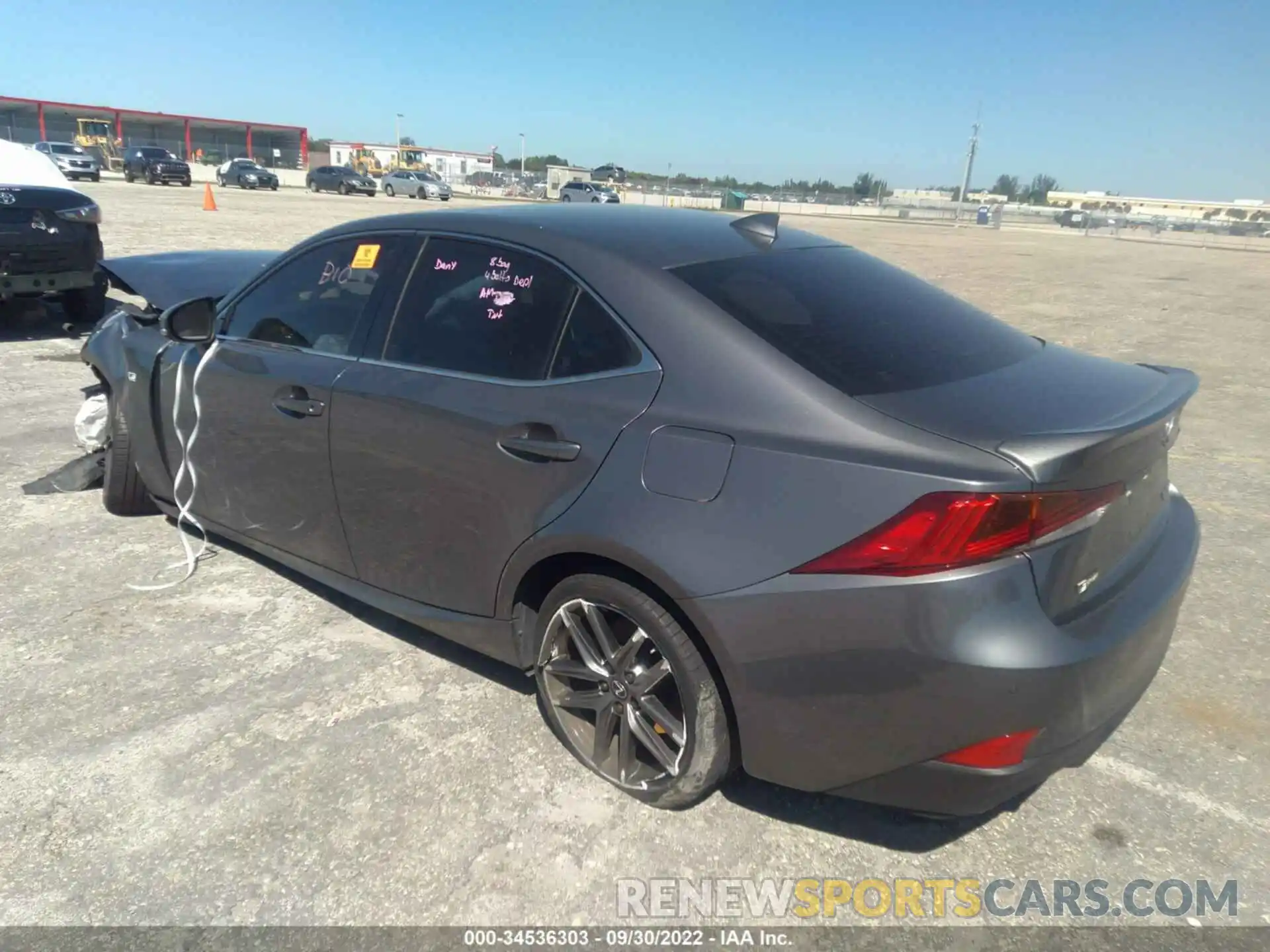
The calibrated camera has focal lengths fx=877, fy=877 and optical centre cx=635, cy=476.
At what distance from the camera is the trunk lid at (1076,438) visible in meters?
1.99

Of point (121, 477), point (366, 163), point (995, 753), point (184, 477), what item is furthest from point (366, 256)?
point (366, 163)

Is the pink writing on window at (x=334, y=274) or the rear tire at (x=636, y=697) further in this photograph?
the pink writing on window at (x=334, y=274)

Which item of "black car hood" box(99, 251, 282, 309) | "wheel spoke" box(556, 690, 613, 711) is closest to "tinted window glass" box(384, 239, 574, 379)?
"wheel spoke" box(556, 690, 613, 711)

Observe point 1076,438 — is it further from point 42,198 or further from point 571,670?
point 42,198

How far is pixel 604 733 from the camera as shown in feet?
8.57

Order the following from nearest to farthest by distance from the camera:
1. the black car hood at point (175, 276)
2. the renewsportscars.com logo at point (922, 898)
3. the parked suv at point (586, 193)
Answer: the renewsportscars.com logo at point (922, 898) < the black car hood at point (175, 276) < the parked suv at point (586, 193)

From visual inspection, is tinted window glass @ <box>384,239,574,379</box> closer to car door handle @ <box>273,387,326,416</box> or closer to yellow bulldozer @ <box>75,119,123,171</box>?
Answer: car door handle @ <box>273,387,326,416</box>

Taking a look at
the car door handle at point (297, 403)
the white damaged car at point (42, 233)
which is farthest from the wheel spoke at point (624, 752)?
the white damaged car at point (42, 233)

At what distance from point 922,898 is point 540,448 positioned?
5.15 feet

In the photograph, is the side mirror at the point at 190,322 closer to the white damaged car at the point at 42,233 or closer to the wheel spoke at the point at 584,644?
the wheel spoke at the point at 584,644

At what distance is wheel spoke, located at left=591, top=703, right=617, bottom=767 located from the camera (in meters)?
2.58

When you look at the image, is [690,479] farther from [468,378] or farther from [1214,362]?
[1214,362]

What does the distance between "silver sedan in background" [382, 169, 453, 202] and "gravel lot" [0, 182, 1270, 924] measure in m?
44.7

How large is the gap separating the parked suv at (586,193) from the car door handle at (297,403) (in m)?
36.1
